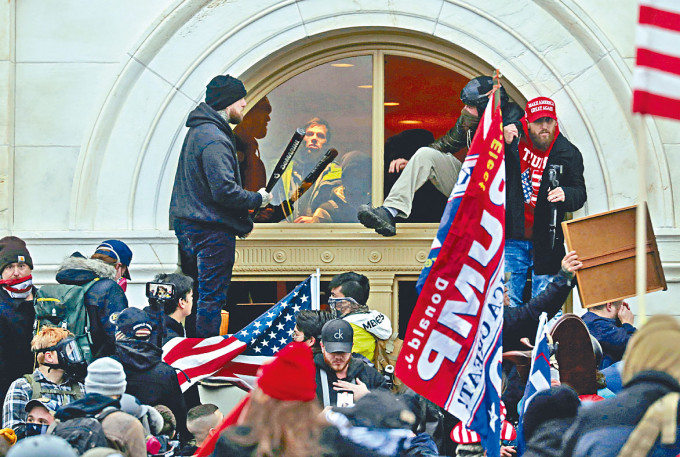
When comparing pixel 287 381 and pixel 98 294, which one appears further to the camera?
pixel 98 294

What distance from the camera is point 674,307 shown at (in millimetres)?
10453

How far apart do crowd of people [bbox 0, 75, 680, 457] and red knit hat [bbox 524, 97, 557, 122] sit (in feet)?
0.05

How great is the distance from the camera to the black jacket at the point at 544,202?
9.88m

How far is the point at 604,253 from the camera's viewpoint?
29.7ft

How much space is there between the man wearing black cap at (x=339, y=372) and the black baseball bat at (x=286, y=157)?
2.65m

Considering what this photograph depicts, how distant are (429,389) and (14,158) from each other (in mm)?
5342

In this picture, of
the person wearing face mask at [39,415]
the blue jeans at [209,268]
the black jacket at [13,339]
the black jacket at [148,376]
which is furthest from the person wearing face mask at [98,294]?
the person wearing face mask at [39,415]

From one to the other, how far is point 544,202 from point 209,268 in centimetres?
269

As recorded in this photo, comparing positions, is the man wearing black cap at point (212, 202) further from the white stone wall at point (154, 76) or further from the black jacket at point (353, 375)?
the black jacket at point (353, 375)

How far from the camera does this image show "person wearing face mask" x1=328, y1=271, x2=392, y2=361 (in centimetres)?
926

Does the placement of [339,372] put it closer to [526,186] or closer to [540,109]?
[526,186]

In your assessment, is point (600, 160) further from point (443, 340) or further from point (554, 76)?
point (443, 340)

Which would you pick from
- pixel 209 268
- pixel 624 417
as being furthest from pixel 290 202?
pixel 624 417

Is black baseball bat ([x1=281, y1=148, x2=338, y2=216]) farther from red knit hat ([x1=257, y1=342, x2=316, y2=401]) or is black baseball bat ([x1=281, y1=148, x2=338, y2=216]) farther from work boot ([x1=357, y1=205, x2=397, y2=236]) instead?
red knit hat ([x1=257, y1=342, x2=316, y2=401])
